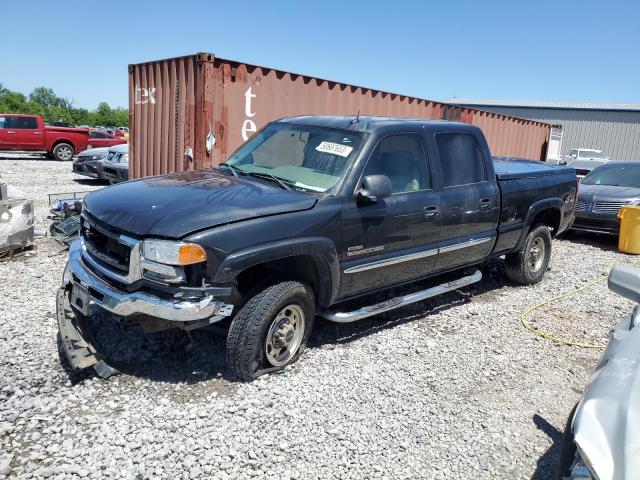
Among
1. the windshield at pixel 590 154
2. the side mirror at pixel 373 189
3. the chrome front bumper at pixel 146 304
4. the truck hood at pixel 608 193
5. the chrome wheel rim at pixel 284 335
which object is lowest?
the chrome wheel rim at pixel 284 335

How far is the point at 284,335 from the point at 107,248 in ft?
4.55

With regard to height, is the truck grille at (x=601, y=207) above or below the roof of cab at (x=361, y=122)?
below

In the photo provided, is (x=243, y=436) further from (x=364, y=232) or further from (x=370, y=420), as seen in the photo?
(x=364, y=232)

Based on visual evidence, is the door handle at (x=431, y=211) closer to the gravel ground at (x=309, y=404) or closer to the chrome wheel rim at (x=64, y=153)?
the gravel ground at (x=309, y=404)

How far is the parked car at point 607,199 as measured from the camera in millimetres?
9109

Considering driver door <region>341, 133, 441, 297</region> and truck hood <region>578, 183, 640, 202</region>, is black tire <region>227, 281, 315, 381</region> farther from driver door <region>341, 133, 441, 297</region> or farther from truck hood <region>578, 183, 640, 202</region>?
truck hood <region>578, 183, 640, 202</region>

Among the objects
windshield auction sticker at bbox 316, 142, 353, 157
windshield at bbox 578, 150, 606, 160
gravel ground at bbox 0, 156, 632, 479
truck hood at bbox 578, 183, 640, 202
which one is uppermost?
windshield at bbox 578, 150, 606, 160

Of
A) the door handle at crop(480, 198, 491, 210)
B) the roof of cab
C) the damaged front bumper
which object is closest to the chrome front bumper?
the damaged front bumper

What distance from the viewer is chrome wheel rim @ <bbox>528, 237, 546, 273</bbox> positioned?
6320 millimetres

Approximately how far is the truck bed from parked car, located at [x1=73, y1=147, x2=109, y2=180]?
10005 millimetres

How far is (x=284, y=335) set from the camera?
3.70m

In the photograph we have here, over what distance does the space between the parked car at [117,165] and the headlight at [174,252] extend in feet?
31.3

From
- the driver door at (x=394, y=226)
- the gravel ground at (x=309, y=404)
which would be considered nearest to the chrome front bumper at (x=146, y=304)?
the gravel ground at (x=309, y=404)

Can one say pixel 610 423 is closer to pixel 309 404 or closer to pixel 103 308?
pixel 309 404
